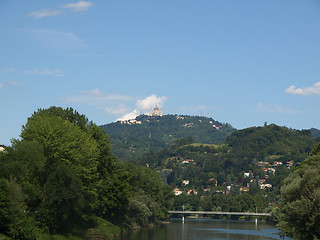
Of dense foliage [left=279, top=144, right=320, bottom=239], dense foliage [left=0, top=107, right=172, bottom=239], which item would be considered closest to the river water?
dense foliage [left=0, top=107, right=172, bottom=239]

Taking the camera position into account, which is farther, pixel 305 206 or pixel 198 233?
pixel 198 233

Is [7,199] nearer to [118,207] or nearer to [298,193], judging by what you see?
[298,193]

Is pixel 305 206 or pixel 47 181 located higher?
pixel 47 181

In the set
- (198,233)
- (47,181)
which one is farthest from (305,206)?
(198,233)

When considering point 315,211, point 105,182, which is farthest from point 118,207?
point 315,211

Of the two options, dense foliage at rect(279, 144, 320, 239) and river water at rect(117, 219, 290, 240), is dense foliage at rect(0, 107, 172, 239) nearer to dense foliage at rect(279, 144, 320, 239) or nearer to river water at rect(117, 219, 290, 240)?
river water at rect(117, 219, 290, 240)

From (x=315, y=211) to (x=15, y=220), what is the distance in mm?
33643

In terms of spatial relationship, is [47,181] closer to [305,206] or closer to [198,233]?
[305,206]

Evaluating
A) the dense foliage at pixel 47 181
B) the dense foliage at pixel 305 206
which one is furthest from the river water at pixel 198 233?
the dense foliage at pixel 305 206

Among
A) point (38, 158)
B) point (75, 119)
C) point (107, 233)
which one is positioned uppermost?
point (75, 119)

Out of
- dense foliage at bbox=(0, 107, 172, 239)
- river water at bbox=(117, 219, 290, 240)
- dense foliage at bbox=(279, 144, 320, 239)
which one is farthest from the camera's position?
river water at bbox=(117, 219, 290, 240)

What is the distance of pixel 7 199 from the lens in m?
57.2

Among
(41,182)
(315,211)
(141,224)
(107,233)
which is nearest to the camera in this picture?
(315,211)

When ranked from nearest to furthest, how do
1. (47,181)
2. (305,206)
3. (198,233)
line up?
(305,206)
(47,181)
(198,233)
